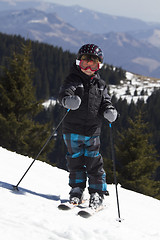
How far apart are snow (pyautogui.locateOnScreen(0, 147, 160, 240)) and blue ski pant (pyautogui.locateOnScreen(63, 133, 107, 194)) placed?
0.45m

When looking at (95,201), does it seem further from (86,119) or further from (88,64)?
(88,64)

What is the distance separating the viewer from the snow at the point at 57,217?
8.32 feet

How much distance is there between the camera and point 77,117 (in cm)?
398

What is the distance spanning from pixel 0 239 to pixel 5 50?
141179 mm

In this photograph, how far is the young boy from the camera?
3.97 m

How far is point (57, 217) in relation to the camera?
2.99 meters

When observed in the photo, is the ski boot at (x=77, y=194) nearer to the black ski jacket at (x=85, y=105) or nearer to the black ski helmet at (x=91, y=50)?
the black ski jacket at (x=85, y=105)

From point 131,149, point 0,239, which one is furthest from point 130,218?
point 131,149

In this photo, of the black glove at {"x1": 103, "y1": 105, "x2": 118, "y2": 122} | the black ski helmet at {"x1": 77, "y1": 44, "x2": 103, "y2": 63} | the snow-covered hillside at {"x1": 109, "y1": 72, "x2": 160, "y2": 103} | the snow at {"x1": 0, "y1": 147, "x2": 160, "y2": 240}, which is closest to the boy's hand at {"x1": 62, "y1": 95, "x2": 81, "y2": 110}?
the black glove at {"x1": 103, "y1": 105, "x2": 118, "y2": 122}

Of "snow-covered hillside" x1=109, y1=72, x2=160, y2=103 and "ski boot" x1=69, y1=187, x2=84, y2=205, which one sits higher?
"snow-covered hillside" x1=109, y1=72, x2=160, y2=103

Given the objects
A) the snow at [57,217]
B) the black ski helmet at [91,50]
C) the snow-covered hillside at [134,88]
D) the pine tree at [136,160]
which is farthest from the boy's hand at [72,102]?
the snow-covered hillside at [134,88]

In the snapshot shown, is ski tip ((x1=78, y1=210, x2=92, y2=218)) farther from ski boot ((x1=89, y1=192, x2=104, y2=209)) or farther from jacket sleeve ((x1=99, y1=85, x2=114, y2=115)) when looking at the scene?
jacket sleeve ((x1=99, y1=85, x2=114, y2=115))

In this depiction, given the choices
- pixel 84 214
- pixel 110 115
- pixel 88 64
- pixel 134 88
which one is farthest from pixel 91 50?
pixel 134 88

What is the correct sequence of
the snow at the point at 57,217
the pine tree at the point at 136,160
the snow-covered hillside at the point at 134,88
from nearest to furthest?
the snow at the point at 57,217 < the pine tree at the point at 136,160 < the snow-covered hillside at the point at 134,88
